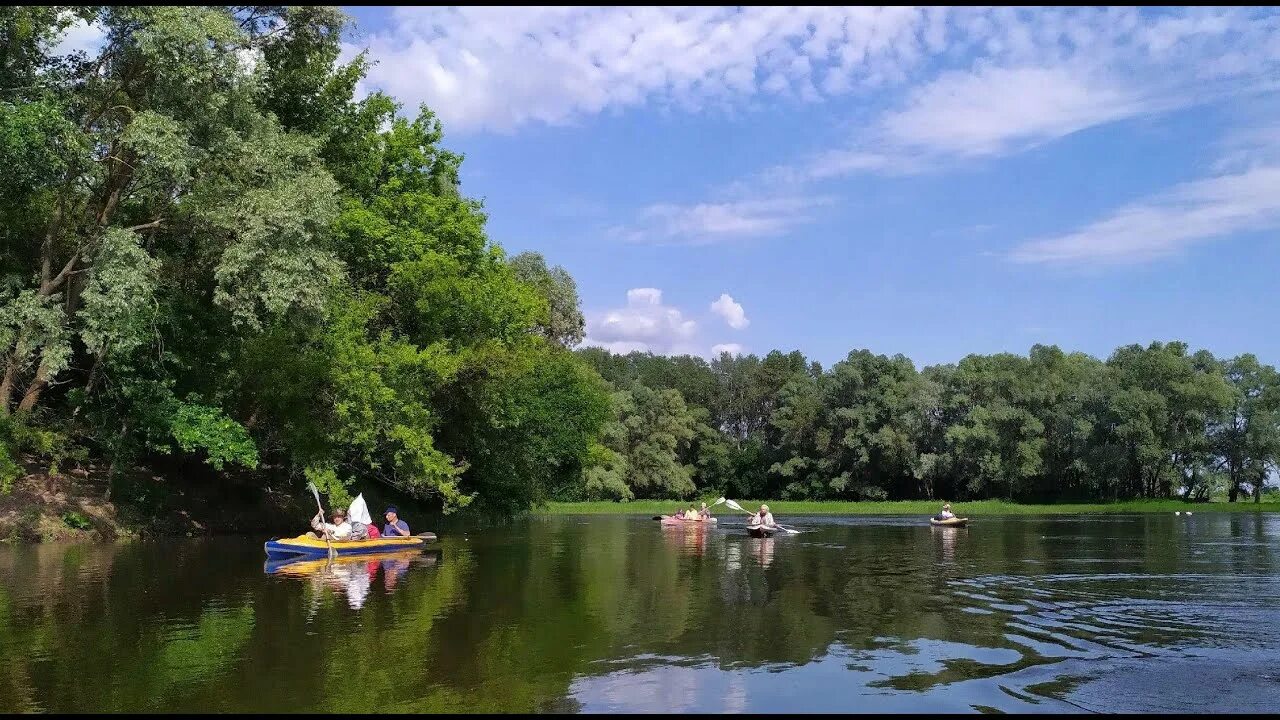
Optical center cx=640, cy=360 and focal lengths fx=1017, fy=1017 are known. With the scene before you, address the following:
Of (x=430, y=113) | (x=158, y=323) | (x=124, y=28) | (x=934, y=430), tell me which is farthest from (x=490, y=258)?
(x=934, y=430)

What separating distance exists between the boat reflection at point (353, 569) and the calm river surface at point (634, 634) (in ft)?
0.35

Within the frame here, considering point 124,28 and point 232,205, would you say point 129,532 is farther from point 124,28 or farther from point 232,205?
point 124,28

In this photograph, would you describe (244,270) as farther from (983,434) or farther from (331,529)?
(983,434)

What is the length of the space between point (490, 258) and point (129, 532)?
17.8 meters

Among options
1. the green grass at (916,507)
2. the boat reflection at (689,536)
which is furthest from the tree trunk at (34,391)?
the green grass at (916,507)

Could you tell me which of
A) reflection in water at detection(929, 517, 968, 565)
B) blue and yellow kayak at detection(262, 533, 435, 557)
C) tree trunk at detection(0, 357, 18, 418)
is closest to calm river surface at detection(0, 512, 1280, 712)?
blue and yellow kayak at detection(262, 533, 435, 557)

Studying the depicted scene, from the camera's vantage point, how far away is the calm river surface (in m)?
10.7

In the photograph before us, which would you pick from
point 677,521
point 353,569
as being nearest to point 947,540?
point 677,521

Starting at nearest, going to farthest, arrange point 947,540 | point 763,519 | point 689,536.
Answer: point 947,540 → point 763,519 → point 689,536

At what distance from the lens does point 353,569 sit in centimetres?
2539

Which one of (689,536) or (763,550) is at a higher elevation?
(763,550)

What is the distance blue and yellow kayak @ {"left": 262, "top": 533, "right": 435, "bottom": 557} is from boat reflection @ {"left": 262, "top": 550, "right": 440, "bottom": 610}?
15cm

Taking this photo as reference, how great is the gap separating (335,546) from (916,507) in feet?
204

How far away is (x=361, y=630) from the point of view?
14930mm
